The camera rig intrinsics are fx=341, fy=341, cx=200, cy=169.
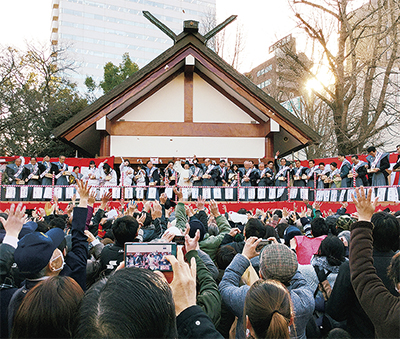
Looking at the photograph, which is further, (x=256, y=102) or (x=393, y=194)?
(x=256, y=102)

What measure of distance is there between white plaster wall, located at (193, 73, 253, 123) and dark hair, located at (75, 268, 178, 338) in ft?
54.2

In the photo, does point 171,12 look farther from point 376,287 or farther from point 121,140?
point 376,287

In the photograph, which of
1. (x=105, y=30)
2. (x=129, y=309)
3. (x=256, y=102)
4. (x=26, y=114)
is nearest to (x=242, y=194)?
(x=256, y=102)

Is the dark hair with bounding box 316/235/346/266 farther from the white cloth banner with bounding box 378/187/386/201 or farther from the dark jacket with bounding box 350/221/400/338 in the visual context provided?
the white cloth banner with bounding box 378/187/386/201

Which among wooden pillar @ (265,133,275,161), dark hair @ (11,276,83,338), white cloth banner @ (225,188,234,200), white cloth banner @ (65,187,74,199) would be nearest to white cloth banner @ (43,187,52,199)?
white cloth banner @ (65,187,74,199)

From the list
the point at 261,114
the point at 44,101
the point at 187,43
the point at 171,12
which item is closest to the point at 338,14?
the point at 261,114

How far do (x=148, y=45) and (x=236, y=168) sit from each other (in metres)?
78.8

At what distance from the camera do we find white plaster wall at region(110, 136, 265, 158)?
674 inches

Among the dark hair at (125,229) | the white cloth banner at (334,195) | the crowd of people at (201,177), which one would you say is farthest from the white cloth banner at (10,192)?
the white cloth banner at (334,195)

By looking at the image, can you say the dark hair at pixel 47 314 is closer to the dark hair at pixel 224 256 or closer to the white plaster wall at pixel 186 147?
the dark hair at pixel 224 256

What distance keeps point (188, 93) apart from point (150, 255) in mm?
16224

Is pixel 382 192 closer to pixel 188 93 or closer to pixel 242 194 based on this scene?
pixel 242 194

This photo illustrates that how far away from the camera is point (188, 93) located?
1764 centimetres

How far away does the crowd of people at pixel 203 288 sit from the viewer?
135 centimetres
